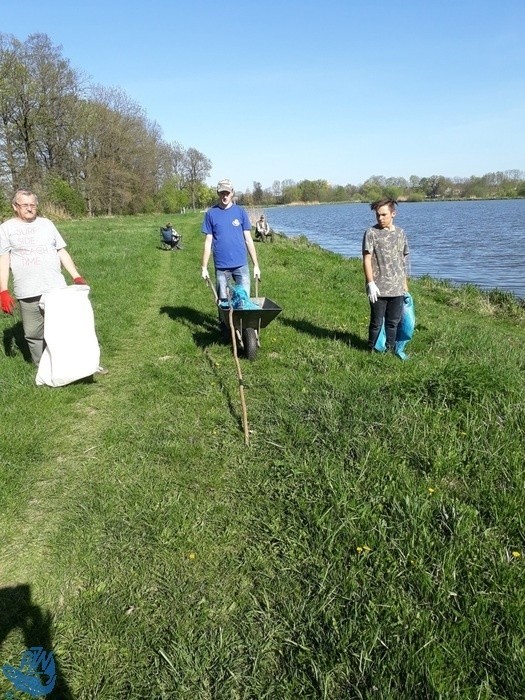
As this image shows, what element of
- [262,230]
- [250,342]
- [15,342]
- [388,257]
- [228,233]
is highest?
[228,233]

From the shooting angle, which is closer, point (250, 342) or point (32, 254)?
point (32, 254)

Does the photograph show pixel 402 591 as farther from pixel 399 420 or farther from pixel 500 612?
pixel 399 420

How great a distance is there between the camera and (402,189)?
351 ft

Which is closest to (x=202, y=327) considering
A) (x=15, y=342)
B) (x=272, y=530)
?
(x=15, y=342)

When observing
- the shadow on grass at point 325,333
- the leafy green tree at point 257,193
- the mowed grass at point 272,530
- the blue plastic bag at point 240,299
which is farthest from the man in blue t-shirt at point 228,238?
the leafy green tree at point 257,193

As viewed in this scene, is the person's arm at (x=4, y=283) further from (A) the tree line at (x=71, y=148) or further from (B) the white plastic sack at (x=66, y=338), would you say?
(A) the tree line at (x=71, y=148)

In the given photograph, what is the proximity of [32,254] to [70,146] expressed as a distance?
48.6m

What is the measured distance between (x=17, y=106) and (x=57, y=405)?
42.4m

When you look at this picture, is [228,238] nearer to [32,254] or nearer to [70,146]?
[32,254]

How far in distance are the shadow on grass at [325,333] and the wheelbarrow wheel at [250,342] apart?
1.28 metres

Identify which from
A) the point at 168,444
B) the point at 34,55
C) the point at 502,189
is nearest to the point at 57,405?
the point at 168,444

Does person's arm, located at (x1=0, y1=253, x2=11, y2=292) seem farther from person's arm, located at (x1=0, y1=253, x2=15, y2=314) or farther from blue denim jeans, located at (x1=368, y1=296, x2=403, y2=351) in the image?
blue denim jeans, located at (x1=368, y1=296, x2=403, y2=351)

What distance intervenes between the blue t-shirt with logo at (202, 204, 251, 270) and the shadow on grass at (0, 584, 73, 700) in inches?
182

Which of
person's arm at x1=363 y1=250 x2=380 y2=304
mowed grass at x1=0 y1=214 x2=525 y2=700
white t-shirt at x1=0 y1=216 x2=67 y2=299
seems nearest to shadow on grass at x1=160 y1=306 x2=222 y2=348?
mowed grass at x1=0 y1=214 x2=525 y2=700
